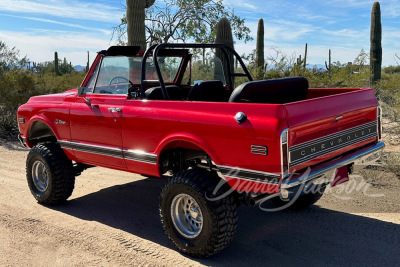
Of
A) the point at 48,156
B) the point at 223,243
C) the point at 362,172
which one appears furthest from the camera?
the point at 362,172

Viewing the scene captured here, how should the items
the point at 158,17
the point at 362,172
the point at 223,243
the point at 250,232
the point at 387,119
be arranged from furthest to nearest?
1. the point at 158,17
2. the point at 387,119
3. the point at 362,172
4. the point at 250,232
5. the point at 223,243

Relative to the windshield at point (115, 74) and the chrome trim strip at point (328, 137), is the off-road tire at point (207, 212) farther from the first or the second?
the windshield at point (115, 74)

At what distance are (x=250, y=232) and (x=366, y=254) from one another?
116 centimetres

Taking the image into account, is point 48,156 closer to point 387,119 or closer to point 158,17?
point 387,119

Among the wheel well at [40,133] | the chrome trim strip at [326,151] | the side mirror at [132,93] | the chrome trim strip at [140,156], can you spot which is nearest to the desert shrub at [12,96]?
the wheel well at [40,133]

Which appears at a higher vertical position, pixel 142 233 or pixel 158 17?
pixel 158 17

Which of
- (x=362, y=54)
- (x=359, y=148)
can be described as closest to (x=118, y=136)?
(x=359, y=148)

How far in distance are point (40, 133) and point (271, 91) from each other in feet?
11.3

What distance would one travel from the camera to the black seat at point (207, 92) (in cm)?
483

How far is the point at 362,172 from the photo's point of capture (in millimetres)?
6695

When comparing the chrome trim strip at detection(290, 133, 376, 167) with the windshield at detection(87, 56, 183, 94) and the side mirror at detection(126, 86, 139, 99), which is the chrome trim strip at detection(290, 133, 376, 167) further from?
the windshield at detection(87, 56, 183, 94)

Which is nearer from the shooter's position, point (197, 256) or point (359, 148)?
point (197, 256)

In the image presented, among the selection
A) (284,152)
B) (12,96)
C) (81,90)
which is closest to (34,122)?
(81,90)

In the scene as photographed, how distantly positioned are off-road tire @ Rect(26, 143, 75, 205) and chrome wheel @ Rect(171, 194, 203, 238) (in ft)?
6.51
